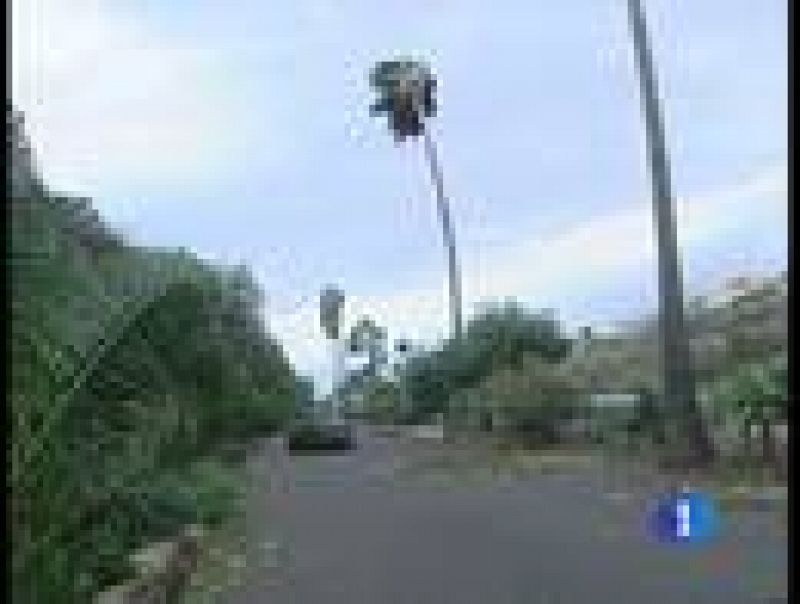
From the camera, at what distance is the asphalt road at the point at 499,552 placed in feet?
53.8

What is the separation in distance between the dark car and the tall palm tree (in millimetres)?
31112

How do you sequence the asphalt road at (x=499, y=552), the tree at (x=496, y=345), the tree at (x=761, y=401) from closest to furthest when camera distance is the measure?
1. the asphalt road at (x=499, y=552)
2. the tree at (x=761, y=401)
3. the tree at (x=496, y=345)

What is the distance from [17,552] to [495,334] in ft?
201

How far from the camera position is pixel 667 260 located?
116ft

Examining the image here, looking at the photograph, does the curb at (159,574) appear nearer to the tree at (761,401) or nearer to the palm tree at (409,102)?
the tree at (761,401)

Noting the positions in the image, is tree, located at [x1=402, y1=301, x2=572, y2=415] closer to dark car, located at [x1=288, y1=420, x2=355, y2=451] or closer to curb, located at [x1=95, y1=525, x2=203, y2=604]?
dark car, located at [x1=288, y1=420, x2=355, y2=451]

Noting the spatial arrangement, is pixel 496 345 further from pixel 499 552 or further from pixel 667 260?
pixel 499 552

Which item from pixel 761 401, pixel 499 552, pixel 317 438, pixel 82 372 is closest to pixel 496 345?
pixel 317 438

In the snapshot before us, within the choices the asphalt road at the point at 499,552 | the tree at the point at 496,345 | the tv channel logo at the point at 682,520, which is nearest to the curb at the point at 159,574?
the asphalt road at the point at 499,552

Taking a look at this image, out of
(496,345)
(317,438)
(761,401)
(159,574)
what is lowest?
(159,574)

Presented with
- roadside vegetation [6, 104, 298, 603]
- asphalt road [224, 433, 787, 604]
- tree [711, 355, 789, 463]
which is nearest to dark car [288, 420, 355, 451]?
asphalt road [224, 433, 787, 604]

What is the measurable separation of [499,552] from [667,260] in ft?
51.6

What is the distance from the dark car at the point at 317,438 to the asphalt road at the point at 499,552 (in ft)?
106

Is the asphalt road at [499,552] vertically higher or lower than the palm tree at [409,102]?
lower
